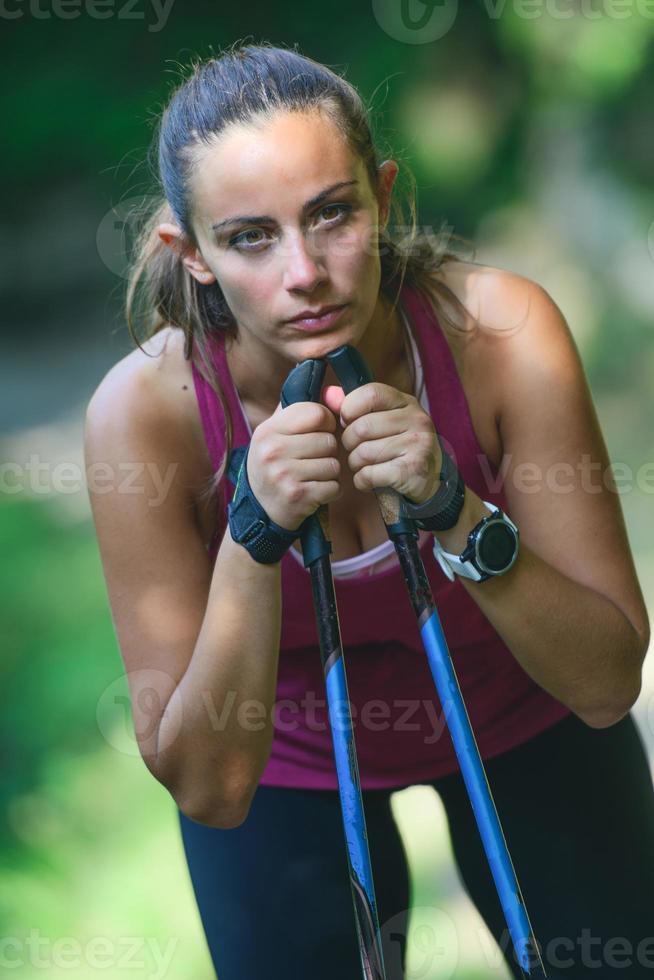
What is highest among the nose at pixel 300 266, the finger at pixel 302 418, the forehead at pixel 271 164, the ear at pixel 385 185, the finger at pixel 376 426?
the ear at pixel 385 185

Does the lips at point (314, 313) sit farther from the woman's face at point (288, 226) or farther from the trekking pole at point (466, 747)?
the trekking pole at point (466, 747)

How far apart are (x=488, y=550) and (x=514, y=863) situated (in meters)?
0.48

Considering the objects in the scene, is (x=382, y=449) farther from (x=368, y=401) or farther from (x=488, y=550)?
(x=488, y=550)

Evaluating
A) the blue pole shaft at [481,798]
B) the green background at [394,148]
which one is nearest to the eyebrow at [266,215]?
the blue pole shaft at [481,798]

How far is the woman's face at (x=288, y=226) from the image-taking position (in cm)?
121

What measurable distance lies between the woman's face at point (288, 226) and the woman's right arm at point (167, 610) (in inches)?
8.3

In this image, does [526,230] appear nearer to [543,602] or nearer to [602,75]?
[602,75]

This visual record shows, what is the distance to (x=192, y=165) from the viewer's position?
1288 millimetres

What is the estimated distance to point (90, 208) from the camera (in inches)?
163

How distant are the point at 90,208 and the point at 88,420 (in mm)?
2839

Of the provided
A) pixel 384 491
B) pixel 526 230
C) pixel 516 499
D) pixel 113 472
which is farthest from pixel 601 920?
pixel 526 230

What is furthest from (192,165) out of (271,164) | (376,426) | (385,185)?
(376,426)

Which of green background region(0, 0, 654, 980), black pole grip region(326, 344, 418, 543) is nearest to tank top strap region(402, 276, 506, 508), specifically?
black pole grip region(326, 344, 418, 543)

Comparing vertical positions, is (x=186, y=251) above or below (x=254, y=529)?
above
